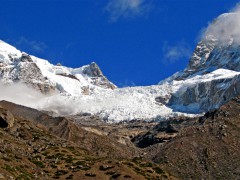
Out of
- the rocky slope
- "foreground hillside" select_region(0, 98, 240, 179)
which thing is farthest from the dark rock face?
the rocky slope

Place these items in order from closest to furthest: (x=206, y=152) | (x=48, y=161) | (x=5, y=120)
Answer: (x=48, y=161)
(x=5, y=120)
(x=206, y=152)

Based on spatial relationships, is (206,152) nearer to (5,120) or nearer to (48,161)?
(5,120)

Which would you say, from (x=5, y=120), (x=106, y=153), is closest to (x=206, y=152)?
(x=106, y=153)

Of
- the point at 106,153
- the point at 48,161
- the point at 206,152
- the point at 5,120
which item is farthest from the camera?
the point at 106,153

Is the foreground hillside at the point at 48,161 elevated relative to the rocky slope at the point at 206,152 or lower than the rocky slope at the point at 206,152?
lower

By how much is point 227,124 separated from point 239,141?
13.4 meters

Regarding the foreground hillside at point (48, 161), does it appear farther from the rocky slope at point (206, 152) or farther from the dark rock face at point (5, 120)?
the rocky slope at point (206, 152)

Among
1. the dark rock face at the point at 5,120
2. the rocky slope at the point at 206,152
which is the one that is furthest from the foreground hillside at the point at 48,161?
the rocky slope at the point at 206,152

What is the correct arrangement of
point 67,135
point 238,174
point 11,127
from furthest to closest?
point 67,135
point 238,174
point 11,127

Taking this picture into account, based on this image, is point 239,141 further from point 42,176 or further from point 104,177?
point 42,176

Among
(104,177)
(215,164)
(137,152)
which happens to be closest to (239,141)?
(215,164)

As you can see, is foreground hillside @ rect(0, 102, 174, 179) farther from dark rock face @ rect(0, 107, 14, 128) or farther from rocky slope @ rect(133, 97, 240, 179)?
rocky slope @ rect(133, 97, 240, 179)

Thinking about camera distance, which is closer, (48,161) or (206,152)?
(48,161)

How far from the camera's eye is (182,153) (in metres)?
151
